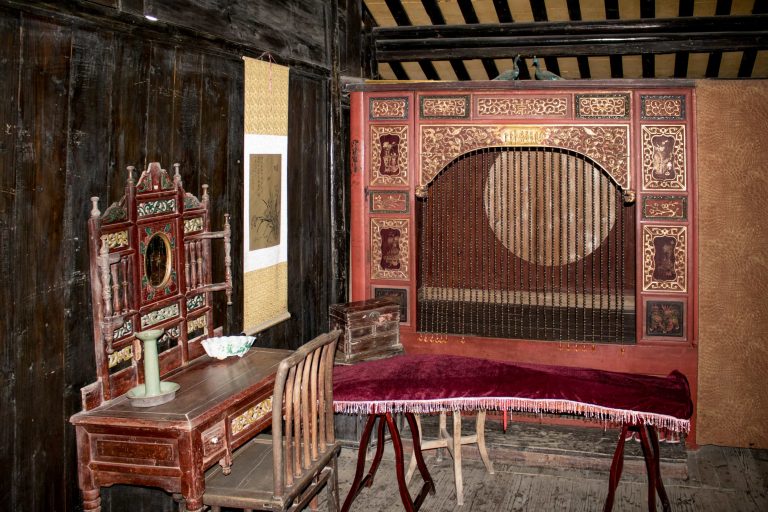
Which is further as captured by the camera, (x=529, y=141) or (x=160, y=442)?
(x=529, y=141)

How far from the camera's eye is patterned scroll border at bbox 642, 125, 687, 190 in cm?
520

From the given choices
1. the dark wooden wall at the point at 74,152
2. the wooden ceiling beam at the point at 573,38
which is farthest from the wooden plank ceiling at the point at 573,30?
the dark wooden wall at the point at 74,152

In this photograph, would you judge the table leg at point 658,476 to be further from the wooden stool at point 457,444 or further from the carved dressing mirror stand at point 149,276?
the carved dressing mirror stand at point 149,276

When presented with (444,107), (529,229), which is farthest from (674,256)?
(444,107)

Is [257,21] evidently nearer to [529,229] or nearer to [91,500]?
[91,500]

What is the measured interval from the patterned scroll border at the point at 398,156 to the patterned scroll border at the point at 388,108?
0.08 m

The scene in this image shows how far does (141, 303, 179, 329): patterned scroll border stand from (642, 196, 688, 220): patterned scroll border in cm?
310

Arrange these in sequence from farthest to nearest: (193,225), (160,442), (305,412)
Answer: (193,225) → (305,412) → (160,442)

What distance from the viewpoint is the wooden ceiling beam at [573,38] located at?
19.0ft

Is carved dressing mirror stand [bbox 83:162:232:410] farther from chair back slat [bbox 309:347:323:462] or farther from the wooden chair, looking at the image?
chair back slat [bbox 309:347:323:462]

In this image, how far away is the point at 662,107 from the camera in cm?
520

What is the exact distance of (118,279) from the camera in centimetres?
336

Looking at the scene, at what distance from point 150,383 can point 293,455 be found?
68 centimetres

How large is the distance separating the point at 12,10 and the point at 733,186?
14.0 feet
